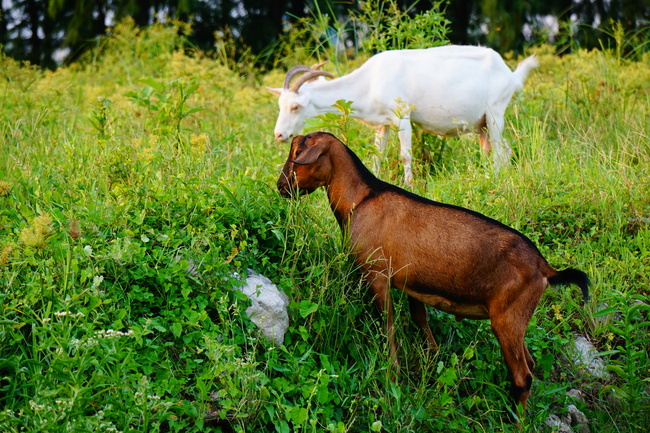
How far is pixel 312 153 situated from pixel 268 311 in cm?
88

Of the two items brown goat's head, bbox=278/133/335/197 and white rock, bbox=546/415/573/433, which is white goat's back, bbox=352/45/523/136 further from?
white rock, bbox=546/415/573/433

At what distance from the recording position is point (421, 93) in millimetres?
6273

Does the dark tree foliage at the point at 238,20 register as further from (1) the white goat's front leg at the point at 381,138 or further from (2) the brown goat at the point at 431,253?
(2) the brown goat at the point at 431,253

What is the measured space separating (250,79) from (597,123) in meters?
4.69

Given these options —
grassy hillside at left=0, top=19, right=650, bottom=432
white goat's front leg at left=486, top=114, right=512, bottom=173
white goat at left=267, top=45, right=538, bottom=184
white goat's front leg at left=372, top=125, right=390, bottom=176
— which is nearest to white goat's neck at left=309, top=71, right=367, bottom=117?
white goat at left=267, top=45, right=538, bottom=184

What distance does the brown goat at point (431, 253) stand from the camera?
133 inches

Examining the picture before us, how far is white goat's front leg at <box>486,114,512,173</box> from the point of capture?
595cm

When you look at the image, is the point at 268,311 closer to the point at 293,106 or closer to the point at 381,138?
the point at 381,138

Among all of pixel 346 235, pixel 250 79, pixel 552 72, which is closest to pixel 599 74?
pixel 552 72

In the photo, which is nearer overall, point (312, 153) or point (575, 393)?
point (312, 153)

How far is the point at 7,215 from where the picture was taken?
158 inches

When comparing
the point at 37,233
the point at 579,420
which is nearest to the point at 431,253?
the point at 579,420

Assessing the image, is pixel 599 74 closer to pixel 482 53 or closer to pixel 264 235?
pixel 482 53

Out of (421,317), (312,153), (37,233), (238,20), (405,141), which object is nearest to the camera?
(37,233)
